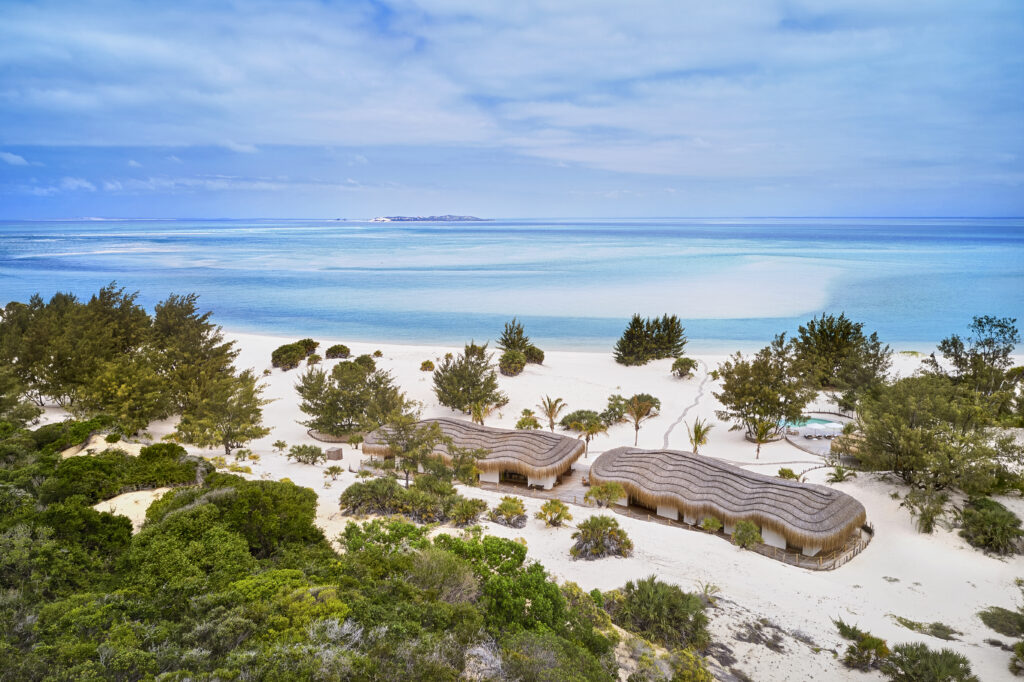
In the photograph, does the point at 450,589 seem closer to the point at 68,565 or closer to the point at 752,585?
the point at 68,565

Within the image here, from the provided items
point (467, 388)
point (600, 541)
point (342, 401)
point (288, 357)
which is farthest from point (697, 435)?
point (288, 357)

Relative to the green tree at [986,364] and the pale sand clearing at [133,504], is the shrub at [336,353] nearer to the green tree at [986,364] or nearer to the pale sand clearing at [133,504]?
the pale sand clearing at [133,504]

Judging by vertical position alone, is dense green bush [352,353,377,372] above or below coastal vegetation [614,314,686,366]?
below

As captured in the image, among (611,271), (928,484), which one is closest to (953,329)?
(928,484)

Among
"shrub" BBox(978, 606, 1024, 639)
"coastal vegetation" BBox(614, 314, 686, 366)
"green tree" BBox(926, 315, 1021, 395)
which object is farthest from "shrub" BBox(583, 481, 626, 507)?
"coastal vegetation" BBox(614, 314, 686, 366)

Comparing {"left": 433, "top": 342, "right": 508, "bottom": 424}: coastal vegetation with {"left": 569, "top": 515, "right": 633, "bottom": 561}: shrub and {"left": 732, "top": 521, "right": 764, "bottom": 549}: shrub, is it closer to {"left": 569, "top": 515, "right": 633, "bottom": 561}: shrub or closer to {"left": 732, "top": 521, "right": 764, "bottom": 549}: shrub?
{"left": 569, "top": 515, "right": 633, "bottom": 561}: shrub

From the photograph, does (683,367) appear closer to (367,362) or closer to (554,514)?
(367,362)
